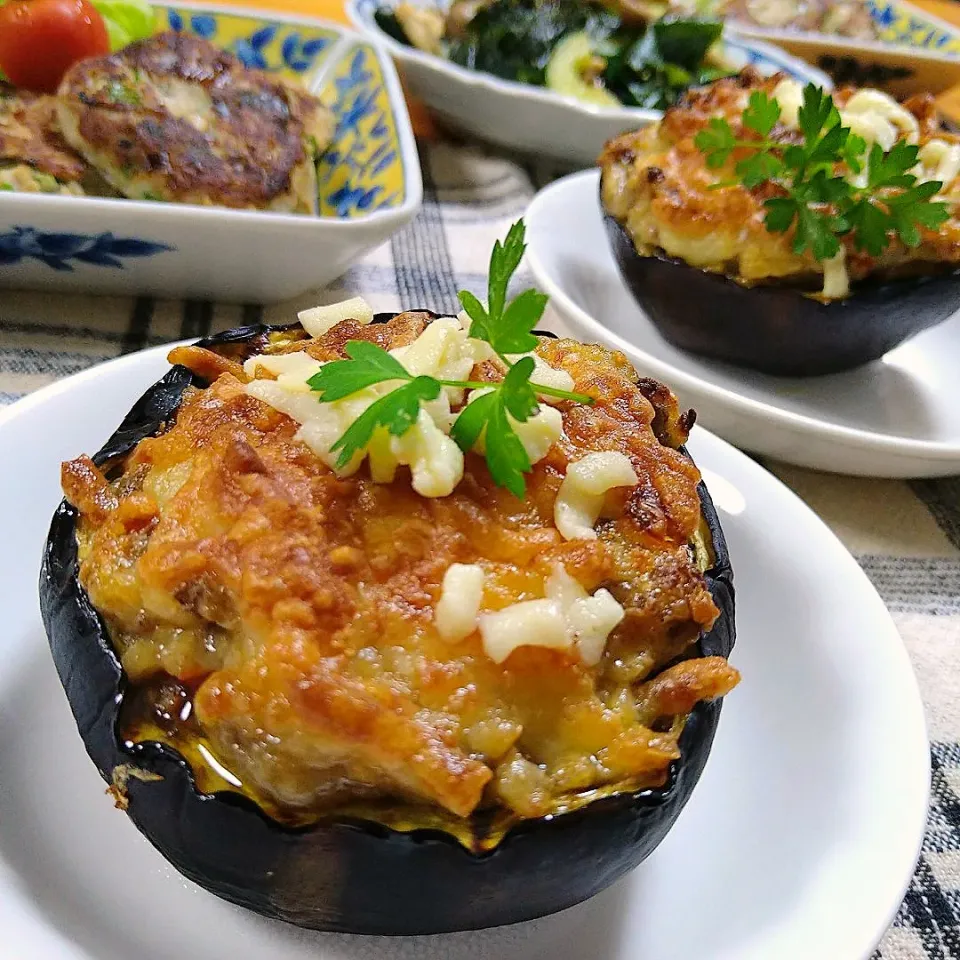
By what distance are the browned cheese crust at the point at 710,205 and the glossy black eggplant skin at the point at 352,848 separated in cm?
125

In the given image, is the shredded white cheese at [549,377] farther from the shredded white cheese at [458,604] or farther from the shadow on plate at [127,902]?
the shadow on plate at [127,902]

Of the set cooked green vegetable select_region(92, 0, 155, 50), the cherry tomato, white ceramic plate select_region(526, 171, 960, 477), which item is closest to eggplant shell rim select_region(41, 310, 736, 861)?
white ceramic plate select_region(526, 171, 960, 477)

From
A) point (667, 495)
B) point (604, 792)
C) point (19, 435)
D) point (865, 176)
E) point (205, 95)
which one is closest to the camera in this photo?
point (604, 792)

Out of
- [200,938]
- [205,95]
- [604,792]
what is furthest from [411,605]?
[205,95]

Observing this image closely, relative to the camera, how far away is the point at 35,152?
85.8 inches

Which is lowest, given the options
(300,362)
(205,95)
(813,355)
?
(813,355)

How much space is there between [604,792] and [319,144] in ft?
6.86

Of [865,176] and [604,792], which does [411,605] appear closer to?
[604,792]

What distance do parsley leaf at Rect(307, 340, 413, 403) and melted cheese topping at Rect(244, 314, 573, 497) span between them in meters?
0.02

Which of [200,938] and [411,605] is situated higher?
[411,605]

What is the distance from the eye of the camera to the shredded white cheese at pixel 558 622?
981 mm

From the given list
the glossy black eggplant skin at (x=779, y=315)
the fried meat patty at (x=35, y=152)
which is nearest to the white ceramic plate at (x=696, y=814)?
the glossy black eggplant skin at (x=779, y=315)

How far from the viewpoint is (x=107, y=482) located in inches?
48.5

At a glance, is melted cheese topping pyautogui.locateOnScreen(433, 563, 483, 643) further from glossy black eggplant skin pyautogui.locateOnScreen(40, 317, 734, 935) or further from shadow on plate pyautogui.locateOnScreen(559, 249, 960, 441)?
shadow on plate pyautogui.locateOnScreen(559, 249, 960, 441)
